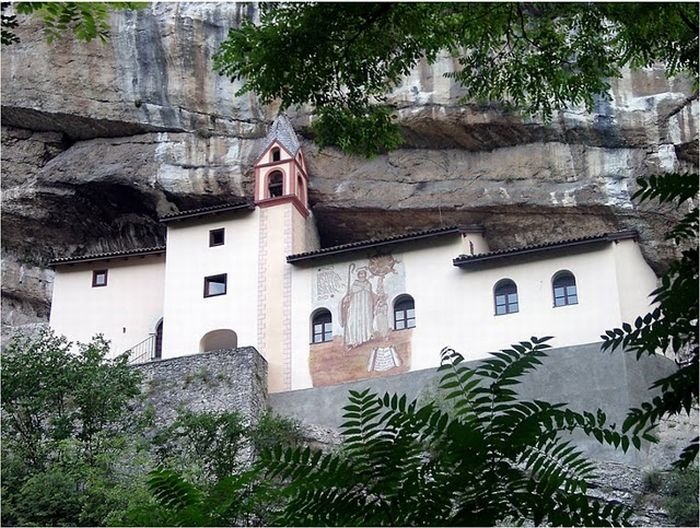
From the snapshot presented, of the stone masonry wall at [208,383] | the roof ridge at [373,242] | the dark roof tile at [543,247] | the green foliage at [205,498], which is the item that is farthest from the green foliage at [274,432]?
the green foliage at [205,498]

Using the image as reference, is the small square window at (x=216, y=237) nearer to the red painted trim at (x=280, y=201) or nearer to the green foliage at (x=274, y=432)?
the red painted trim at (x=280, y=201)

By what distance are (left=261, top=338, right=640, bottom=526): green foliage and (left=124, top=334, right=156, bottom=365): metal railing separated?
30944 millimetres

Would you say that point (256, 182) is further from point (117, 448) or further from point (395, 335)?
point (117, 448)

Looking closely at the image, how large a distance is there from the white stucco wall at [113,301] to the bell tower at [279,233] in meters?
4.10

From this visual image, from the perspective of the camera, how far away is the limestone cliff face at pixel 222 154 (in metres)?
36.0

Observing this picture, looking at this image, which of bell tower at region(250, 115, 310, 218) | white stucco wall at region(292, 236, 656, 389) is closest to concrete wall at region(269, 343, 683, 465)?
white stucco wall at region(292, 236, 656, 389)

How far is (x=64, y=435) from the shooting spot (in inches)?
1032

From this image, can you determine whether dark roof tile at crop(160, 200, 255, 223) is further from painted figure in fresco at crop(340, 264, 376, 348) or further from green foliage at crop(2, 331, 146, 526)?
green foliage at crop(2, 331, 146, 526)

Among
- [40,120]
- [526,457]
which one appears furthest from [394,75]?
[40,120]

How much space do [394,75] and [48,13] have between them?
313cm

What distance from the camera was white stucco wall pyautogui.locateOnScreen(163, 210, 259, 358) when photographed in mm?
34312

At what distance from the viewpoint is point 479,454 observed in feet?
15.4

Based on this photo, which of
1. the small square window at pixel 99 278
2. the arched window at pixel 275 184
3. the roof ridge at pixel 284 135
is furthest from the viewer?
the roof ridge at pixel 284 135

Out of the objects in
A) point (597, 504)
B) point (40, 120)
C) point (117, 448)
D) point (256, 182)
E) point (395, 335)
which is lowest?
point (597, 504)
